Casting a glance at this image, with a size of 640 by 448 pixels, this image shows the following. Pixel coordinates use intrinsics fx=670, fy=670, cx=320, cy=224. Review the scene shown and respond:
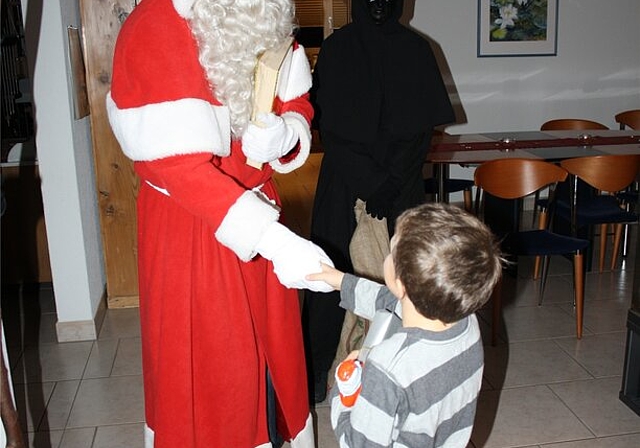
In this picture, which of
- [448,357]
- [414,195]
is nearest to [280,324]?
[448,357]

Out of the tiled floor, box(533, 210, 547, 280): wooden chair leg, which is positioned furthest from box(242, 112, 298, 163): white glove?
box(533, 210, 547, 280): wooden chair leg

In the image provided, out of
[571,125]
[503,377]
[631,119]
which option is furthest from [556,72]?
[503,377]

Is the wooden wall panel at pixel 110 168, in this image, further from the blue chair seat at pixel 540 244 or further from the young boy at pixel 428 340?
the young boy at pixel 428 340

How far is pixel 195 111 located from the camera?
141 cm

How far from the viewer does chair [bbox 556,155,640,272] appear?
3221 mm

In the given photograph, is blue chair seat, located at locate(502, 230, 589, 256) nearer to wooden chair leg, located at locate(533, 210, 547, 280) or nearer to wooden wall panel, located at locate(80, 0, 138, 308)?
wooden chair leg, located at locate(533, 210, 547, 280)

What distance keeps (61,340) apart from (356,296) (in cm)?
228

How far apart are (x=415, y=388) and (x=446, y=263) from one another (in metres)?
0.25

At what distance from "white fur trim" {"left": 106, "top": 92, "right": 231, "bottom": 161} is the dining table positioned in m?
2.20

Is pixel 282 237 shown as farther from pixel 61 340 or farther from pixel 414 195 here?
pixel 61 340

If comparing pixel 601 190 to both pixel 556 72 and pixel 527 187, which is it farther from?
pixel 556 72

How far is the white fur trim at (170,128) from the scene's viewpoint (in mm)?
1396

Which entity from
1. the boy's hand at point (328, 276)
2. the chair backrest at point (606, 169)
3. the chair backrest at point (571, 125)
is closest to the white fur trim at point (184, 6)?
the boy's hand at point (328, 276)

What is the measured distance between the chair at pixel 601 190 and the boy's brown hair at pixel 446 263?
2218 millimetres
